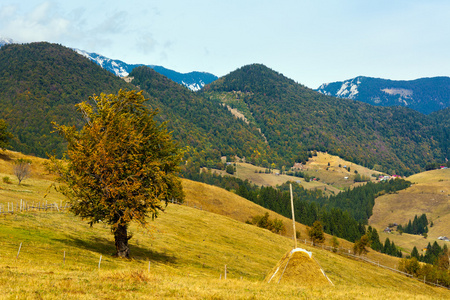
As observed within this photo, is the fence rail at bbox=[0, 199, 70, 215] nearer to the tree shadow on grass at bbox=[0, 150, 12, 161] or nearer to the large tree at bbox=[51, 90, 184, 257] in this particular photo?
the large tree at bbox=[51, 90, 184, 257]

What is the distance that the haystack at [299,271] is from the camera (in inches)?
1292

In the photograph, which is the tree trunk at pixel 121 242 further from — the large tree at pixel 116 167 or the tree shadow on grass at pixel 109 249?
the tree shadow on grass at pixel 109 249

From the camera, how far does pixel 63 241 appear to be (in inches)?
1519

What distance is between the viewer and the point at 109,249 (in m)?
41.5

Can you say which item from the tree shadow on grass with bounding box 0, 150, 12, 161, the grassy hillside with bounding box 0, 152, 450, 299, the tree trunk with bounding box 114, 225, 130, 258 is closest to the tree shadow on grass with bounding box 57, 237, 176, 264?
the grassy hillside with bounding box 0, 152, 450, 299

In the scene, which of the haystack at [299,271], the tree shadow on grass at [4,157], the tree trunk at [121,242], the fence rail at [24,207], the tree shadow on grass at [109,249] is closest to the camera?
the haystack at [299,271]

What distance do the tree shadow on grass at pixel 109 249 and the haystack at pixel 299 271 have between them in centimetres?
1497

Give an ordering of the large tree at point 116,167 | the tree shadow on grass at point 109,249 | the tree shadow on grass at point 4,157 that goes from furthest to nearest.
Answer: the tree shadow on grass at point 4,157
the tree shadow on grass at point 109,249
the large tree at point 116,167

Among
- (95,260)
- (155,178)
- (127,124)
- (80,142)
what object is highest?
(127,124)

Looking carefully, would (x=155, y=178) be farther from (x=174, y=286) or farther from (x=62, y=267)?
(x=174, y=286)

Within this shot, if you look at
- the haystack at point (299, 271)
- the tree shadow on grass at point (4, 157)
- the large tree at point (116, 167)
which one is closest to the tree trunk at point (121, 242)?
the large tree at point (116, 167)

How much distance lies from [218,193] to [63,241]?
115096mm

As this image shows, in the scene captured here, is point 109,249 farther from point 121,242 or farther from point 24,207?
point 24,207

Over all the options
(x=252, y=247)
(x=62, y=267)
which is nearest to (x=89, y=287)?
(x=62, y=267)
